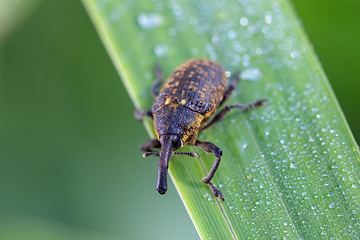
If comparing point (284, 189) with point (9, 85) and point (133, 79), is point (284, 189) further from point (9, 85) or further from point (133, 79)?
point (9, 85)

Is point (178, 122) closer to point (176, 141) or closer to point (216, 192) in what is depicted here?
point (176, 141)

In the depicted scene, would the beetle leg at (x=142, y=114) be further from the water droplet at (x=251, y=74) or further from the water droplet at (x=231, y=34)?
the water droplet at (x=231, y=34)

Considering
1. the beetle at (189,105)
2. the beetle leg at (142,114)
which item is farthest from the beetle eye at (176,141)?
the beetle leg at (142,114)

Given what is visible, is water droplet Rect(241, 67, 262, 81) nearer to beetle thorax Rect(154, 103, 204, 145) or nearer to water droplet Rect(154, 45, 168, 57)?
beetle thorax Rect(154, 103, 204, 145)

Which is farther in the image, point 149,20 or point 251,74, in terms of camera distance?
point 149,20

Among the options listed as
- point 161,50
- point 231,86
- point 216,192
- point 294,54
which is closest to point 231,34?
point 231,86

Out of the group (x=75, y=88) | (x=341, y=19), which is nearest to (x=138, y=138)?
(x=75, y=88)
